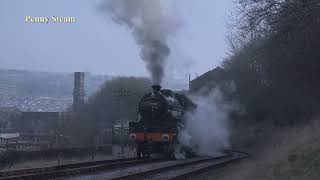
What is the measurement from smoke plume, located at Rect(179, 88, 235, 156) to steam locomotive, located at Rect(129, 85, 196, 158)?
1.61m

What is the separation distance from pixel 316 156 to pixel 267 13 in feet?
22.1

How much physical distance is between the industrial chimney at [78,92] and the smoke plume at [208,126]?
1518 inches

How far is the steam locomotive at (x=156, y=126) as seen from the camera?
2561 cm

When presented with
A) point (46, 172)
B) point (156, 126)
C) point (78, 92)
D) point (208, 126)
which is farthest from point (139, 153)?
point (78, 92)

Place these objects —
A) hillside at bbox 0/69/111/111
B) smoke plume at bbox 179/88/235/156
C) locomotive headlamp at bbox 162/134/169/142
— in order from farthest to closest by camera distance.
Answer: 1. hillside at bbox 0/69/111/111
2. smoke plume at bbox 179/88/235/156
3. locomotive headlamp at bbox 162/134/169/142

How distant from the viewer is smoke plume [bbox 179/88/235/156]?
2966 centimetres

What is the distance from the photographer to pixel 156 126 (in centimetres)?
2589

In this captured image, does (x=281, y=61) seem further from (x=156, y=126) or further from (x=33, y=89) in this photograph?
(x=33, y=89)

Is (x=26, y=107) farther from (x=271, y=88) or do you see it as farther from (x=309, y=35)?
(x=309, y=35)

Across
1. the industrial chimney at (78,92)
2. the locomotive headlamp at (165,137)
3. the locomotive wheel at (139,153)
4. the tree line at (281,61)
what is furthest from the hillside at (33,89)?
the locomotive headlamp at (165,137)

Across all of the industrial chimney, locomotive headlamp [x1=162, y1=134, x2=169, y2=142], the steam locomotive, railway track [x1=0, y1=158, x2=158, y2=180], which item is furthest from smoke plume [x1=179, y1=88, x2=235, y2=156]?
the industrial chimney

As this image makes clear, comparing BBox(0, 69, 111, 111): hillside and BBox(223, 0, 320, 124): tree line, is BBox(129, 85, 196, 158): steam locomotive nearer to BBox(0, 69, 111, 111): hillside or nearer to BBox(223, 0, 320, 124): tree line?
BBox(223, 0, 320, 124): tree line

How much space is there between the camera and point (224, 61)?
56.6 m

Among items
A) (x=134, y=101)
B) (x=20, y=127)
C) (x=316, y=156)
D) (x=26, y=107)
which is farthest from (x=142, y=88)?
(x=26, y=107)
